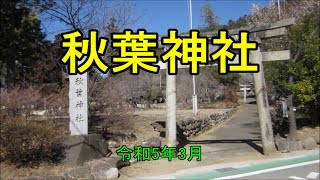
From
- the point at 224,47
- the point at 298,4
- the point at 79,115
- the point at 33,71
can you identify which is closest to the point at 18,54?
the point at 33,71

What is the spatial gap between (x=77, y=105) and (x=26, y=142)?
1.96 m

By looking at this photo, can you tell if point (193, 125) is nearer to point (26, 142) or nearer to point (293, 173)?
point (293, 173)

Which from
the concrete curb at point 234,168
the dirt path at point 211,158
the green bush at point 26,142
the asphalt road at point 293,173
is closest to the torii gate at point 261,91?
the dirt path at point 211,158

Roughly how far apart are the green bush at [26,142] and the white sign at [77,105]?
3.16 feet

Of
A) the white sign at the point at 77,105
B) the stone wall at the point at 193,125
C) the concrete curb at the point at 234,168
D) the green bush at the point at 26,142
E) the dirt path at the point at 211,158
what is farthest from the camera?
the stone wall at the point at 193,125

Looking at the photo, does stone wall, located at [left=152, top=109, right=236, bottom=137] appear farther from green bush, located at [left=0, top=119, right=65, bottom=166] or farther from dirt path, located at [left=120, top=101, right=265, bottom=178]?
green bush, located at [left=0, top=119, right=65, bottom=166]

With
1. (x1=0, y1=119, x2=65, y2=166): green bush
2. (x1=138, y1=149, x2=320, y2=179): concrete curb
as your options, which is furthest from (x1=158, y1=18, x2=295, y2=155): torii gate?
(x1=0, y1=119, x2=65, y2=166): green bush

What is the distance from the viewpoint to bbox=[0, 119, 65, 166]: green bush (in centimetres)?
844

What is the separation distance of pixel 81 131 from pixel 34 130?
1.71 meters

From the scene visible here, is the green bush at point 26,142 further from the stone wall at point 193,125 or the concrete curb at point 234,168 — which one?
the stone wall at point 193,125

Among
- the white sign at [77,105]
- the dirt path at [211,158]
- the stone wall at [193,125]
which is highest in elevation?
the white sign at [77,105]

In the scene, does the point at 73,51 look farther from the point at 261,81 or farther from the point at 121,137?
the point at 261,81

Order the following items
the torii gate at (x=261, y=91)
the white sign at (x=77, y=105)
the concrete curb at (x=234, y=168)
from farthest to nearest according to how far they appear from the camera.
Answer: the torii gate at (x=261, y=91)
the white sign at (x=77, y=105)
the concrete curb at (x=234, y=168)

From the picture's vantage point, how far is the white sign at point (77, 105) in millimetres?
10094
